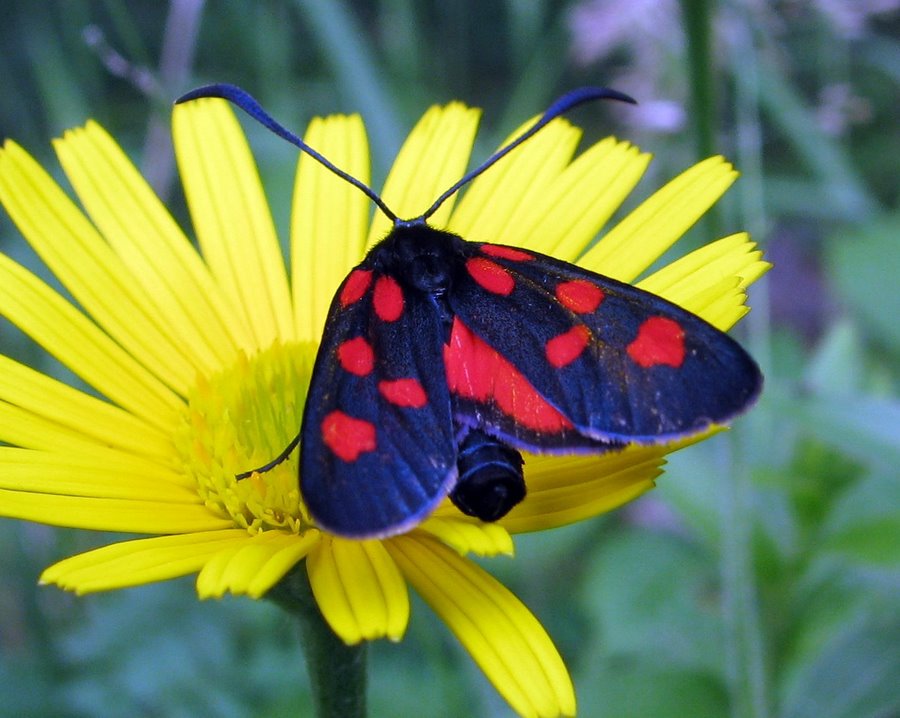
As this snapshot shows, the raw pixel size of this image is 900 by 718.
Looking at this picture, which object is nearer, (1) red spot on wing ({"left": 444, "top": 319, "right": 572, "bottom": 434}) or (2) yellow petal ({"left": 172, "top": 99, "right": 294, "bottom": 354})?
(1) red spot on wing ({"left": 444, "top": 319, "right": 572, "bottom": 434})

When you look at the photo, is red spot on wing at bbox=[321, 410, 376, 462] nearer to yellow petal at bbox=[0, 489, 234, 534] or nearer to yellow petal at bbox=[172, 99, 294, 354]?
yellow petal at bbox=[0, 489, 234, 534]

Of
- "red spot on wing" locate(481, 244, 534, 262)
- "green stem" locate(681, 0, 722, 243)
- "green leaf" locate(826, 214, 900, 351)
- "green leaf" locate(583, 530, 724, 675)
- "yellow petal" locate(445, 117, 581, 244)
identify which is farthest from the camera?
"green leaf" locate(826, 214, 900, 351)

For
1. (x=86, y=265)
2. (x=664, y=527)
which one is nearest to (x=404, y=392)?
(x=86, y=265)

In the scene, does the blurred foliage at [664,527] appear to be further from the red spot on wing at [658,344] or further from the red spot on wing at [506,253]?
the red spot on wing at [658,344]

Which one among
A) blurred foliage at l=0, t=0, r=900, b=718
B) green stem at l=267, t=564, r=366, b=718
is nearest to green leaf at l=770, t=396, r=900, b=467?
blurred foliage at l=0, t=0, r=900, b=718

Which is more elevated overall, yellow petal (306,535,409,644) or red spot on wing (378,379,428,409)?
red spot on wing (378,379,428,409)

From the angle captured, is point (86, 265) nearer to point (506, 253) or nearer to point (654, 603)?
point (506, 253)
